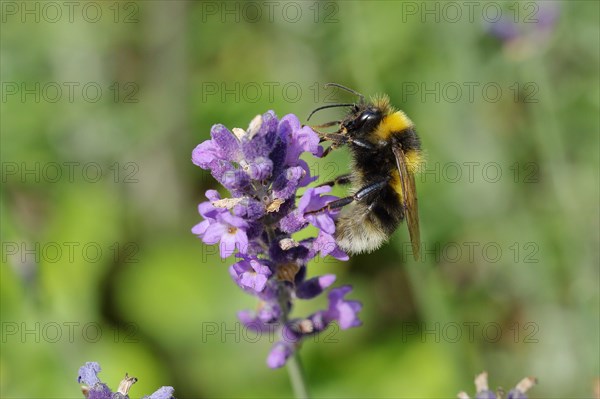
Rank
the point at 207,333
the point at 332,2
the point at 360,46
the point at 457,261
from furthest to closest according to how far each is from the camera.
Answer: the point at 332,2 → the point at 457,261 → the point at 207,333 → the point at 360,46

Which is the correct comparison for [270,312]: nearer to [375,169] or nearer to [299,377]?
[299,377]

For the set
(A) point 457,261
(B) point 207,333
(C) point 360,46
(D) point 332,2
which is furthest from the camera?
(D) point 332,2

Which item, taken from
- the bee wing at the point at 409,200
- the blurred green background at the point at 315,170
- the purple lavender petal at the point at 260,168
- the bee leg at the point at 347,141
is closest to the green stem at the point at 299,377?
the bee wing at the point at 409,200

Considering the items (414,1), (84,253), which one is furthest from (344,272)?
(414,1)

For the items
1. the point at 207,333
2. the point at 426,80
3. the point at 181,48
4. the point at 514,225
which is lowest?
the point at 207,333

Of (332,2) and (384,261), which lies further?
(332,2)

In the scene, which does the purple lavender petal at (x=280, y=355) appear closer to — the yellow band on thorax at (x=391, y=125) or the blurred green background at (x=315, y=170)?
the yellow band on thorax at (x=391, y=125)

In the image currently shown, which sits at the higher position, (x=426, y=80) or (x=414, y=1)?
(x=414, y=1)

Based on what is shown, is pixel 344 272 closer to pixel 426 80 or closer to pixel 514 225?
pixel 514 225
